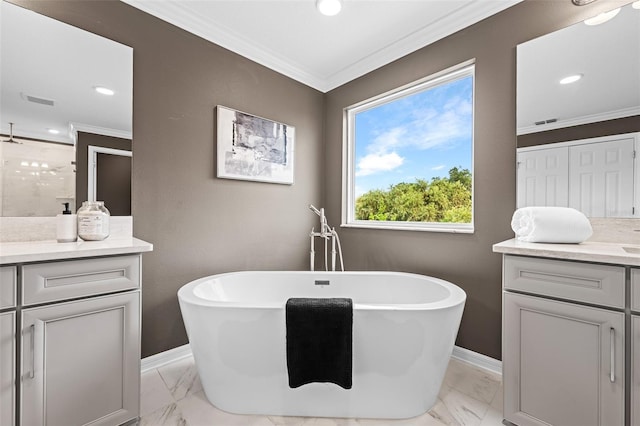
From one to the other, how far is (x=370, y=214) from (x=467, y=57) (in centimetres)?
153

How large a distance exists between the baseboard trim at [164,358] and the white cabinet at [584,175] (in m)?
2.56

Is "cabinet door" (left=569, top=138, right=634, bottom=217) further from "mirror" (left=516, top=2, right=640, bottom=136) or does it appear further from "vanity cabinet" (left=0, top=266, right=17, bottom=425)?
"vanity cabinet" (left=0, top=266, right=17, bottom=425)

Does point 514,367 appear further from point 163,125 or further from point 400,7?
point 163,125

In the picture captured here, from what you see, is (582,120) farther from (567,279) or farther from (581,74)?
(567,279)

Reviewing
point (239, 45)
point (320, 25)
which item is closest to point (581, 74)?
point (320, 25)

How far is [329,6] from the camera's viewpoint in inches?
74.4

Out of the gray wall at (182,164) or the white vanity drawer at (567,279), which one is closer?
the white vanity drawer at (567,279)

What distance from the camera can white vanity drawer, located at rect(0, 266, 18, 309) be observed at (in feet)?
3.55

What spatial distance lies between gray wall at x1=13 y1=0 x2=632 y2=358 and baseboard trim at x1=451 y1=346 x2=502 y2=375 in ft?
0.16

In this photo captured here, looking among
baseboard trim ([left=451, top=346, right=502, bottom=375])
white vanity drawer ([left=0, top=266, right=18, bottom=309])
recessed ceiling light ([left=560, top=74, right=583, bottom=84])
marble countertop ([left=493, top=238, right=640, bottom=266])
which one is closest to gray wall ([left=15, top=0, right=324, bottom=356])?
white vanity drawer ([left=0, top=266, right=18, bottom=309])

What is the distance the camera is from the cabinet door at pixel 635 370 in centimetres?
107

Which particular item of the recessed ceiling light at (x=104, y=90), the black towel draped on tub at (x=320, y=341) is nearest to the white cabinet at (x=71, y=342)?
the black towel draped on tub at (x=320, y=341)

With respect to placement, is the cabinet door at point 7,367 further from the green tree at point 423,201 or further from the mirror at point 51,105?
the green tree at point 423,201

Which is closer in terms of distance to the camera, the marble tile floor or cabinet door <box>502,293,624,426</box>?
cabinet door <box>502,293,624,426</box>
